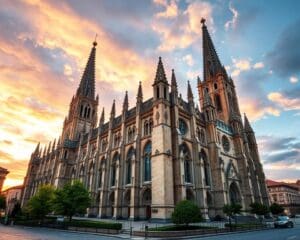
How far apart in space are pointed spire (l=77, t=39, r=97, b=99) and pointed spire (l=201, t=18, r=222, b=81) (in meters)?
39.2

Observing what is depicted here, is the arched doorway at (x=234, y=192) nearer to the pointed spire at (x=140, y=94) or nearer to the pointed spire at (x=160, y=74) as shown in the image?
the pointed spire at (x=160, y=74)

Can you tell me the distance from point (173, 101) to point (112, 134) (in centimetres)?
1520

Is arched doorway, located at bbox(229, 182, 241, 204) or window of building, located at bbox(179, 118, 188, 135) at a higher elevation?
window of building, located at bbox(179, 118, 188, 135)

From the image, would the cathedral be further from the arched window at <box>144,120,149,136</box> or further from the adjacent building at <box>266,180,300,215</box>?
the adjacent building at <box>266,180,300,215</box>

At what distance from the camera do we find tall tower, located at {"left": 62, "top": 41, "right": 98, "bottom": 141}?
62281 millimetres

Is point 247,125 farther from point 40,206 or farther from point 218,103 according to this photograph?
point 40,206

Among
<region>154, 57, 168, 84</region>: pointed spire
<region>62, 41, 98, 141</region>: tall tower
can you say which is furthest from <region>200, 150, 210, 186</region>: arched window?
<region>62, 41, 98, 141</region>: tall tower

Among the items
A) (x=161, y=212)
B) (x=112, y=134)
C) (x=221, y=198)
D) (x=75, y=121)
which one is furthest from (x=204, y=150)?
(x=75, y=121)

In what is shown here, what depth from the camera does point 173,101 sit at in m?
33.5

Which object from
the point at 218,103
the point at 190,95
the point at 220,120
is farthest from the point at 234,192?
the point at 218,103

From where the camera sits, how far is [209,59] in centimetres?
6025

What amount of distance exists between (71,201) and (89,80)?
53.7 metres

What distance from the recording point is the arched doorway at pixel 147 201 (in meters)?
29.5

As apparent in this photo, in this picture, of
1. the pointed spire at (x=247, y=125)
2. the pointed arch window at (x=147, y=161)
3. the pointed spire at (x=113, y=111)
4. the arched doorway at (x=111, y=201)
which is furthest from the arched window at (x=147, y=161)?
the pointed spire at (x=247, y=125)
